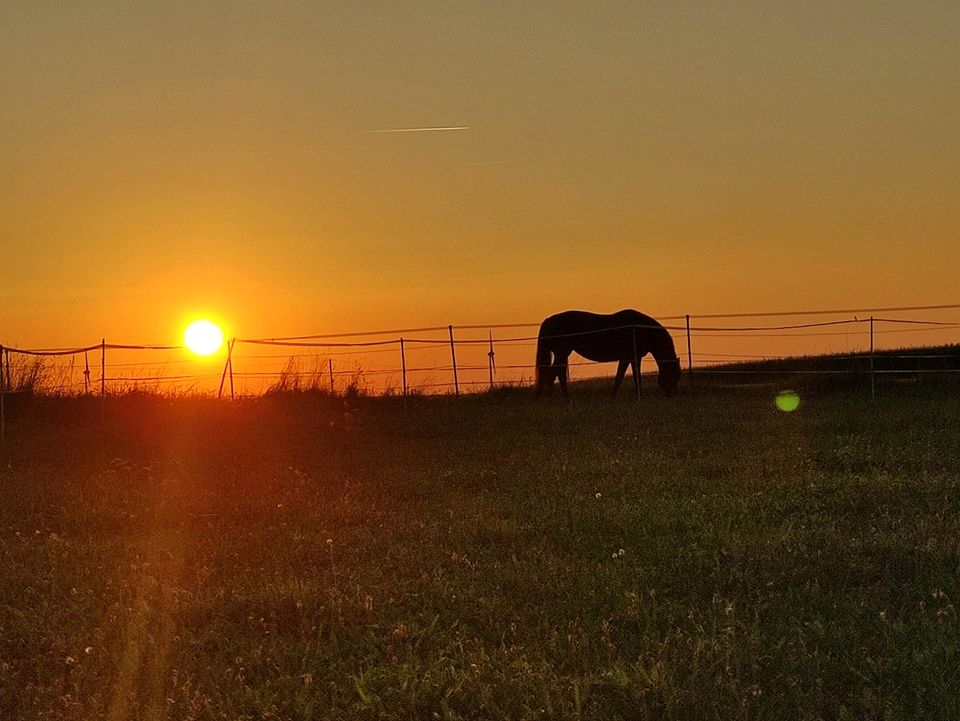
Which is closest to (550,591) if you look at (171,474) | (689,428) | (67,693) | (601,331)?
(67,693)

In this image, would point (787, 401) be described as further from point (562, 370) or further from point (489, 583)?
point (489, 583)

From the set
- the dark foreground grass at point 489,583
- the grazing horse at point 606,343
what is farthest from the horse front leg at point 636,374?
the dark foreground grass at point 489,583

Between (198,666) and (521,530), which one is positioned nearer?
(198,666)

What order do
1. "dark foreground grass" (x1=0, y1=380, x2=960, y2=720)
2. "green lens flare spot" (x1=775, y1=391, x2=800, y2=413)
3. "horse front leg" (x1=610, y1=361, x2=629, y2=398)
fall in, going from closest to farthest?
1. "dark foreground grass" (x1=0, y1=380, x2=960, y2=720)
2. "green lens flare spot" (x1=775, y1=391, x2=800, y2=413)
3. "horse front leg" (x1=610, y1=361, x2=629, y2=398)

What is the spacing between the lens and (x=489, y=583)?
696 centimetres

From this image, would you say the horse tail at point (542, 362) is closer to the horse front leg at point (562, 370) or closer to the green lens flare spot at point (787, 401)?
the horse front leg at point (562, 370)

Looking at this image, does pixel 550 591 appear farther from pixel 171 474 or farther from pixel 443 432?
pixel 443 432

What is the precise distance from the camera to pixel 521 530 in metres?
8.79

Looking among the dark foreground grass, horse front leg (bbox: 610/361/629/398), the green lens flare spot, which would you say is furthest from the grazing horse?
the dark foreground grass

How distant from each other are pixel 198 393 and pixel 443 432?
27.9 feet

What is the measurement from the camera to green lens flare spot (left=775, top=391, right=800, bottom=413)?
69.6 ft

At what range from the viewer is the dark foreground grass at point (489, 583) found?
16.7ft

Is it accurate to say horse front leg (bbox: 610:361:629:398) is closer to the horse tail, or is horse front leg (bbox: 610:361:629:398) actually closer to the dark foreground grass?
the horse tail

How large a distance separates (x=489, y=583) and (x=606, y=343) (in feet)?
70.1
